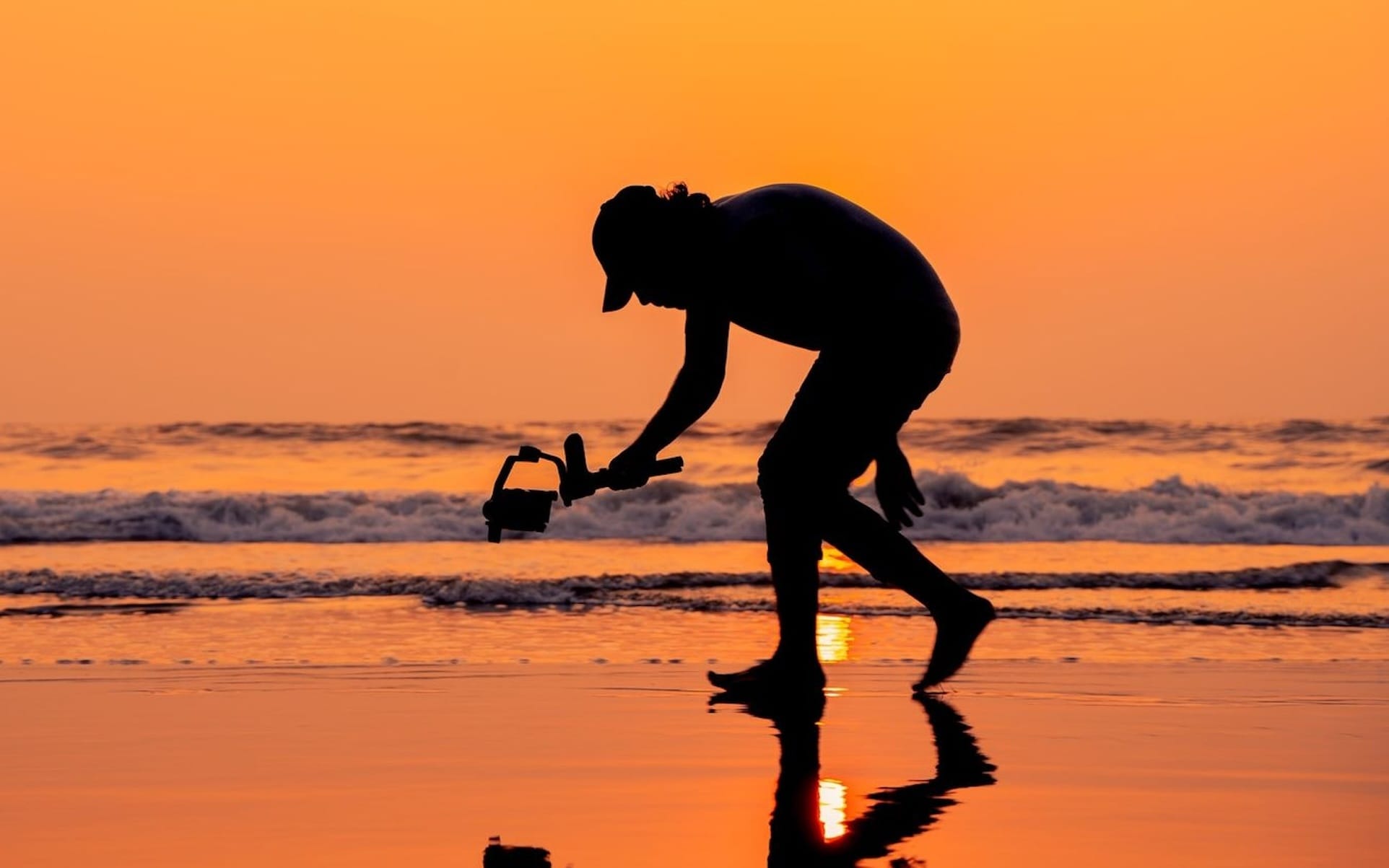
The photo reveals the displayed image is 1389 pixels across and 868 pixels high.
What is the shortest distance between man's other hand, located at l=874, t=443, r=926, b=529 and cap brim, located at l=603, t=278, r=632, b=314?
94 cm

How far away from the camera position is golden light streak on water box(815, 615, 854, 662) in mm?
7602

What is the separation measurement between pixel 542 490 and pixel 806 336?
0.82 metres

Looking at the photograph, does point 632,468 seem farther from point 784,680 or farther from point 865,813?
point 865,813

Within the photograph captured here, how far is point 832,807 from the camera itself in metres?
4.25

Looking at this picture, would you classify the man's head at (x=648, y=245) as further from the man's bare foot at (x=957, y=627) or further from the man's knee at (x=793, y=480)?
the man's bare foot at (x=957, y=627)

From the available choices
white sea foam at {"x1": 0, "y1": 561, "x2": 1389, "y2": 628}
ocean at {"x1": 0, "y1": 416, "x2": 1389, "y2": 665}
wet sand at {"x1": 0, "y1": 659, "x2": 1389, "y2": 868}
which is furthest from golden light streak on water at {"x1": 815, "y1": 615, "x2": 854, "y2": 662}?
wet sand at {"x1": 0, "y1": 659, "x2": 1389, "y2": 868}

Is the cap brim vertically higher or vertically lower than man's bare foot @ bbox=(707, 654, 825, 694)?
higher

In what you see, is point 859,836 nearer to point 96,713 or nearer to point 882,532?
point 882,532

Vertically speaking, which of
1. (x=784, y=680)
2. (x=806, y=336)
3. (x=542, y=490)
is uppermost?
(x=806, y=336)

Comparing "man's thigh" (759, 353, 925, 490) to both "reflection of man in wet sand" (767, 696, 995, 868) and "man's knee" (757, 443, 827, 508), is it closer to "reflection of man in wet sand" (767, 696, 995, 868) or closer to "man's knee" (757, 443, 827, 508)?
"man's knee" (757, 443, 827, 508)

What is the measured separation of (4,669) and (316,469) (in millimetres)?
19330

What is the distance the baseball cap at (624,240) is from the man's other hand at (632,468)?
38 centimetres

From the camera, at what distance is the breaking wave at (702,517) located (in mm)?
18781

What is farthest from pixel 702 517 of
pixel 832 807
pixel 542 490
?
pixel 832 807
